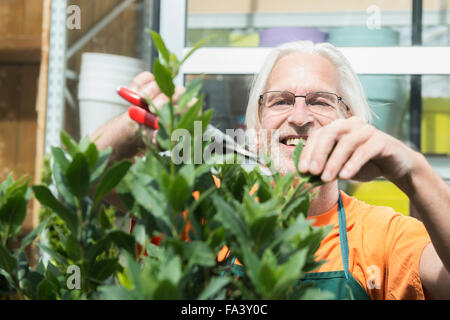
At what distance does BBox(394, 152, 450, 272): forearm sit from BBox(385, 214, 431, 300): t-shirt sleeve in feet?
0.79

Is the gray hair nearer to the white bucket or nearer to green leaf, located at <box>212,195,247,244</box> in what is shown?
the white bucket

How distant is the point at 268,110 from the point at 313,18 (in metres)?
0.91

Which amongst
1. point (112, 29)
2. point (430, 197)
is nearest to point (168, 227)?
point (430, 197)

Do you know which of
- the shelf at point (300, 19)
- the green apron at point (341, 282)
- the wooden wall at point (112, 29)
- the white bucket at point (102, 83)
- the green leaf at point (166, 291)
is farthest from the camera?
the wooden wall at point (112, 29)

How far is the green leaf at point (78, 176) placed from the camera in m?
0.31

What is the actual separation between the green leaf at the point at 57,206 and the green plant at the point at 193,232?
0.04m

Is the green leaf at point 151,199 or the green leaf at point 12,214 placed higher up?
the green leaf at point 151,199

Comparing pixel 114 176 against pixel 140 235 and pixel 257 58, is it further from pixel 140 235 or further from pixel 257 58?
pixel 257 58

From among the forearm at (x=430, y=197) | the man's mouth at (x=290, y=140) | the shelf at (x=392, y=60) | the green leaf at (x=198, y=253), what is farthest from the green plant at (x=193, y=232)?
the shelf at (x=392, y=60)

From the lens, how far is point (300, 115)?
43.7 inches

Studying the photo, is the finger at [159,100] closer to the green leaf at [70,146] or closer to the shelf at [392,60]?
the green leaf at [70,146]
